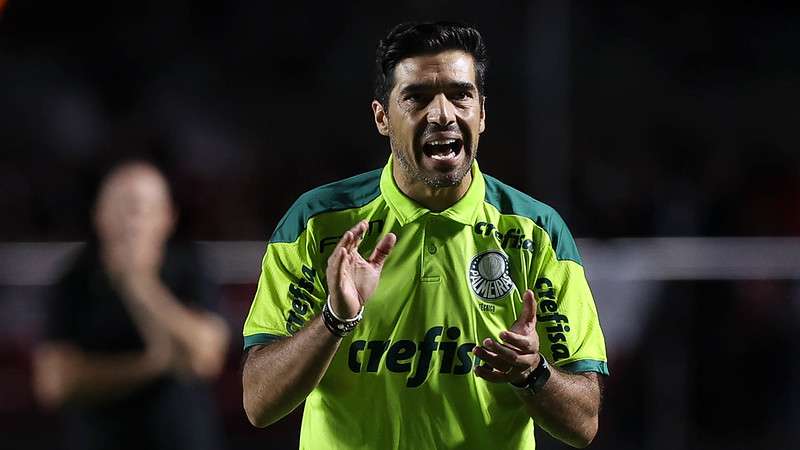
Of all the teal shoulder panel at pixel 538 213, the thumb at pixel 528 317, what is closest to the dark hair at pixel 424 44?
the teal shoulder panel at pixel 538 213

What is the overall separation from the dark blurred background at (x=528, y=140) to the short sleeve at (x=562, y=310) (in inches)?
133

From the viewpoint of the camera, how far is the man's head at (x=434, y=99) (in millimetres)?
3033

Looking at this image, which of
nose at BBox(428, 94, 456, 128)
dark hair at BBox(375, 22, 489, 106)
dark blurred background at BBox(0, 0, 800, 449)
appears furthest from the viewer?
dark blurred background at BBox(0, 0, 800, 449)

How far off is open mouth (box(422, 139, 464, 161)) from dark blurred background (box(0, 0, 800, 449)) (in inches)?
139

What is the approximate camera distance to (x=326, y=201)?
317cm

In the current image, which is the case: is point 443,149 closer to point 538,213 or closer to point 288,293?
point 538,213
